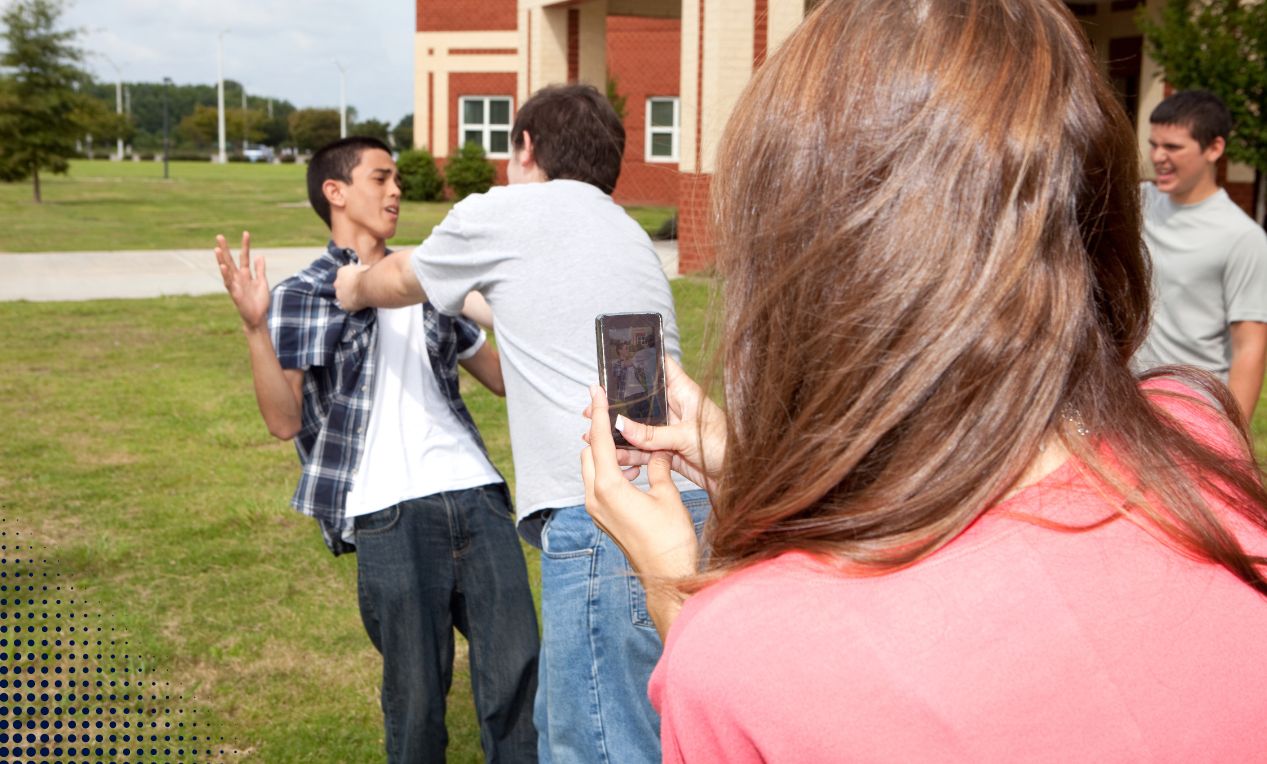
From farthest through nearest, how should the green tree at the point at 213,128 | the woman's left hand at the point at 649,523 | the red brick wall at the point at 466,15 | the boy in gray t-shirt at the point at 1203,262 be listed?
the green tree at the point at 213,128 → the red brick wall at the point at 466,15 → the boy in gray t-shirt at the point at 1203,262 → the woman's left hand at the point at 649,523

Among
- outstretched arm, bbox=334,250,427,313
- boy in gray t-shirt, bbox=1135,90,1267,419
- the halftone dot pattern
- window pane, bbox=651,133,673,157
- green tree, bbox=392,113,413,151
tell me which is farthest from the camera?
green tree, bbox=392,113,413,151

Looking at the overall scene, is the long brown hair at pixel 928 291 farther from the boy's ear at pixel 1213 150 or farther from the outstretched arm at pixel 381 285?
the boy's ear at pixel 1213 150

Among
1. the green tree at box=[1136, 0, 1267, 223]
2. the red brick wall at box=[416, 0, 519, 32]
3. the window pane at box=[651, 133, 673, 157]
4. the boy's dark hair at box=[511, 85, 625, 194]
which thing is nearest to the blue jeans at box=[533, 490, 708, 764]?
the boy's dark hair at box=[511, 85, 625, 194]

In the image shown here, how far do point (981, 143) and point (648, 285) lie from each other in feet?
6.17

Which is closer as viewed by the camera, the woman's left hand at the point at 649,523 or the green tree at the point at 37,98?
the woman's left hand at the point at 649,523

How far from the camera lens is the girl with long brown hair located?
1.00 meters

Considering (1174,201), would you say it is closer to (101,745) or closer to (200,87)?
(101,745)

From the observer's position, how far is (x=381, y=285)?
3.01 metres

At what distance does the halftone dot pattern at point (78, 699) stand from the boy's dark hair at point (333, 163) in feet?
6.12

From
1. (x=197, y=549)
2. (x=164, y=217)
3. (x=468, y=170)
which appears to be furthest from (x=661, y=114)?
(x=197, y=549)

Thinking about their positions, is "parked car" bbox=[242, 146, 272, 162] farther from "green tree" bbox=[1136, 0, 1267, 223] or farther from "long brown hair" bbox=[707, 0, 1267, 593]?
"long brown hair" bbox=[707, 0, 1267, 593]

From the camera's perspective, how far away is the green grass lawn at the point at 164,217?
869 inches

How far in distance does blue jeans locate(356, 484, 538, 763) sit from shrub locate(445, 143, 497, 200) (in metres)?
28.2

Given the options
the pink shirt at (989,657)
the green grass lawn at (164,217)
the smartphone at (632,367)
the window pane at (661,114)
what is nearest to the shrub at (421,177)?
the green grass lawn at (164,217)
